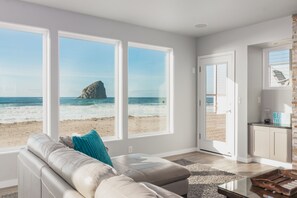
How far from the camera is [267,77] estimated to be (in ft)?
15.9

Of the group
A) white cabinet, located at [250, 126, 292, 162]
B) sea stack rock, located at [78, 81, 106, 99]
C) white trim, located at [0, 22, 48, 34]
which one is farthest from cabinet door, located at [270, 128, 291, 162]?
white trim, located at [0, 22, 48, 34]

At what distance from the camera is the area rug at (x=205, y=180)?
307 centimetres

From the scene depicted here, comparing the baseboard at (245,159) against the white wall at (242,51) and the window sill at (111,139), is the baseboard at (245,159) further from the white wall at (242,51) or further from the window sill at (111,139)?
the window sill at (111,139)

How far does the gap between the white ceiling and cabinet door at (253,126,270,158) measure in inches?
79.2

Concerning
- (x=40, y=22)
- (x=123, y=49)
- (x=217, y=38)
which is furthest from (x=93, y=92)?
(x=217, y=38)

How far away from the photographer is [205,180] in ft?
11.6

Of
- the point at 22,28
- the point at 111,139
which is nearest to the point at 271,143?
the point at 111,139

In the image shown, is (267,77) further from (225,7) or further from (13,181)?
(13,181)

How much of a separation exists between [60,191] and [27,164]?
86 cm

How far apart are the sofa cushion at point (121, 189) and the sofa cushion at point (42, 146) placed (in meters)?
0.85

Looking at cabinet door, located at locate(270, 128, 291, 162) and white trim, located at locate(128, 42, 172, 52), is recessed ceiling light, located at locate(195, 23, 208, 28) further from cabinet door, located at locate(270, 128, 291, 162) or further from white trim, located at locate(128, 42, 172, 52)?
cabinet door, located at locate(270, 128, 291, 162)

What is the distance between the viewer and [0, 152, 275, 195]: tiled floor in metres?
4.07

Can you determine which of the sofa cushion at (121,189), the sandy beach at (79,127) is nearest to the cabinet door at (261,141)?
the sandy beach at (79,127)

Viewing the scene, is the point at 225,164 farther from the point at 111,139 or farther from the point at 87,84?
the point at 87,84
